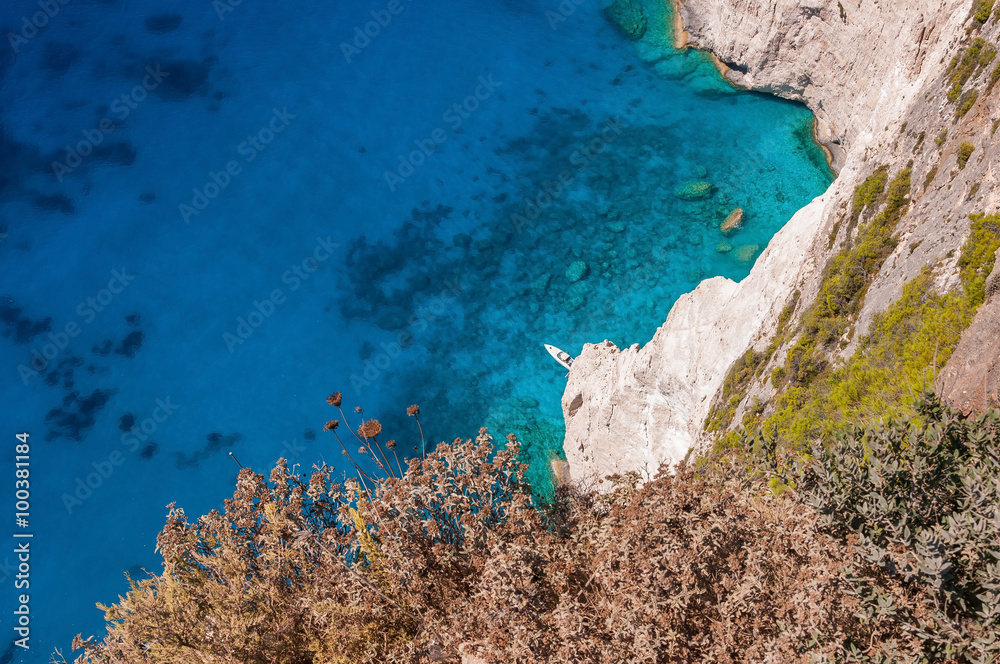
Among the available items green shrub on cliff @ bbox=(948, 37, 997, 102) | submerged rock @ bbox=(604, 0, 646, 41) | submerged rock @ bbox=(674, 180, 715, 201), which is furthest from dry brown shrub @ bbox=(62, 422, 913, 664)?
submerged rock @ bbox=(604, 0, 646, 41)

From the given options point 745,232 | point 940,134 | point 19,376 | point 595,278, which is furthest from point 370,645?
point 19,376

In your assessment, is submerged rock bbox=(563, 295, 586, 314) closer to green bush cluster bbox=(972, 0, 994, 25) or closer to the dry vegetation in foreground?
the dry vegetation in foreground

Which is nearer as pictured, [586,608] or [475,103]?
[586,608]

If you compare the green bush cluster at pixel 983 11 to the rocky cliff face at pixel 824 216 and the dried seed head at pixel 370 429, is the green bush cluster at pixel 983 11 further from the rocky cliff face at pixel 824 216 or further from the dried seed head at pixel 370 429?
the dried seed head at pixel 370 429

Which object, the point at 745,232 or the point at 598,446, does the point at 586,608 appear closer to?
the point at 598,446

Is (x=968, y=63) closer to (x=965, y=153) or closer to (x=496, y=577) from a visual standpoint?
(x=965, y=153)

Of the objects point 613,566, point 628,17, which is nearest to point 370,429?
point 613,566
